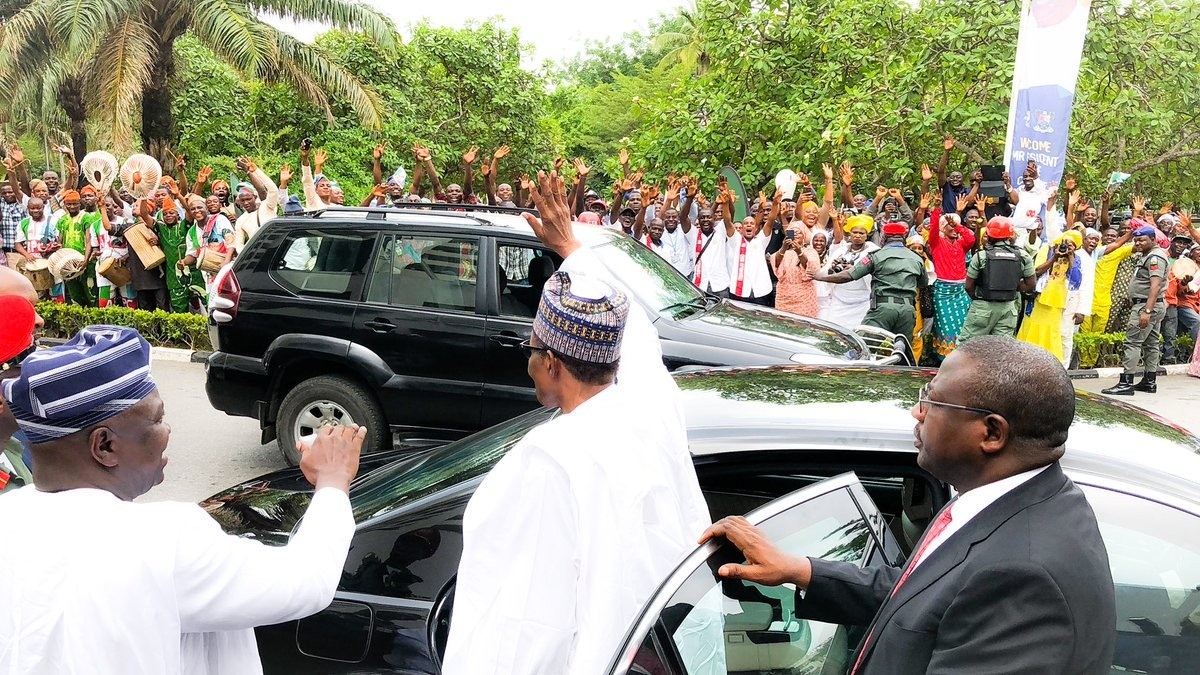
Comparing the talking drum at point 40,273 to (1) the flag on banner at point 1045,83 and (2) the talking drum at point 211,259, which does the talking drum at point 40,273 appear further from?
(1) the flag on banner at point 1045,83

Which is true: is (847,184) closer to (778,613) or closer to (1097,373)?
(1097,373)

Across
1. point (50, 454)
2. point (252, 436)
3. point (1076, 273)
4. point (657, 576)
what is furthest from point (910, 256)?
point (50, 454)

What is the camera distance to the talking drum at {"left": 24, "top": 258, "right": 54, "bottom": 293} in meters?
12.7

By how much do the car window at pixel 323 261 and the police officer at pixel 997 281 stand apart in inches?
223

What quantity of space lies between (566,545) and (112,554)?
873 millimetres

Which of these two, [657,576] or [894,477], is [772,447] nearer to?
[894,477]

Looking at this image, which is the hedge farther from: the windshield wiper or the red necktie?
the red necktie

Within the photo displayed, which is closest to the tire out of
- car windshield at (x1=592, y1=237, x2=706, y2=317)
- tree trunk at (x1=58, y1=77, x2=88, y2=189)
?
car windshield at (x1=592, y1=237, x2=706, y2=317)

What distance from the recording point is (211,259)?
11.3 metres

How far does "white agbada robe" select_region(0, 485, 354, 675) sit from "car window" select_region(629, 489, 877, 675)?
833 millimetres

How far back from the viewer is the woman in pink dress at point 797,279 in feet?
33.6

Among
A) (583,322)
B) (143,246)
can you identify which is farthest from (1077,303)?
(143,246)

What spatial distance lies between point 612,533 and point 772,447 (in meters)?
0.66

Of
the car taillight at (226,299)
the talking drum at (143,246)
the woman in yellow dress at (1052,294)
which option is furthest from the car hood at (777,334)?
the talking drum at (143,246)
